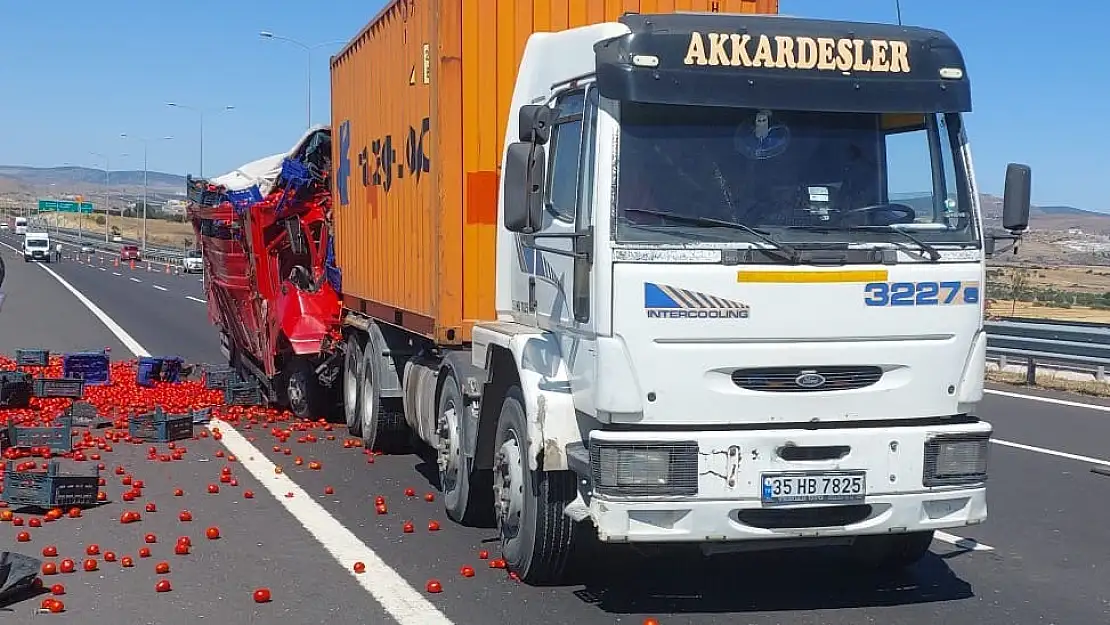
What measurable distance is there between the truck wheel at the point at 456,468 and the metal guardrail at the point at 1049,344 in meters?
10.7

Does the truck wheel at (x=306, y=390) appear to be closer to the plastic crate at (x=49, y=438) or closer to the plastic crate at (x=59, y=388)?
the plastic crate at (x=49, y=438)

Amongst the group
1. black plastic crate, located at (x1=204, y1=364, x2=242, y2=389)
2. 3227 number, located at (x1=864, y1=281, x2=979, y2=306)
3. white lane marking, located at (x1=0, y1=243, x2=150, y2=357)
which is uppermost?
3227 number, located at (x1=864, y1=281, x2=979, y2=306)

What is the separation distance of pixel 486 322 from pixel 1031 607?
11.7 ft

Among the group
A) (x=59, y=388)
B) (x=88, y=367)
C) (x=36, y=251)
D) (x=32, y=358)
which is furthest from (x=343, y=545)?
(x=36, y=251)

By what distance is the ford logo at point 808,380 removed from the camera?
6098 mm

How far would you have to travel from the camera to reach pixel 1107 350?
16875 millimetres

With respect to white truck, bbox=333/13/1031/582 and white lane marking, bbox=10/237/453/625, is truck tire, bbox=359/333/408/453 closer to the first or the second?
white lane marking, bbox=10/237/453/625

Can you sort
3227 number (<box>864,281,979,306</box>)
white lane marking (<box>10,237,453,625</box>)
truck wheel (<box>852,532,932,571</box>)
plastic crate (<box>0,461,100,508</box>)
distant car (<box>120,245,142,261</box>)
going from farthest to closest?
1. distant car (<box>120,245,142,261</box>)
2. plastic crate (<box>0,461,100,508</box>)
3. truck wheel (<box>852,532,932,571</box>)
4. white lane marking (<box>10,237,453,625</box>)
5. 3227 number (<box>864,281,979,306</box>)

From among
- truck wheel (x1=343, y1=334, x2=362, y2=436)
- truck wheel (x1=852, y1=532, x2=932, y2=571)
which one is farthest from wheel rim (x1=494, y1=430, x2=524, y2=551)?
truck wheel (x1=343, y1=334, x2=362, y2=436)

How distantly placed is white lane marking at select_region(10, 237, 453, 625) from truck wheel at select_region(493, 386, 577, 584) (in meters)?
0.60

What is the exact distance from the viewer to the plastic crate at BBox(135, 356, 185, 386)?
16.6m

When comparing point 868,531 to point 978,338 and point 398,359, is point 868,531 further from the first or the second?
point 398,359

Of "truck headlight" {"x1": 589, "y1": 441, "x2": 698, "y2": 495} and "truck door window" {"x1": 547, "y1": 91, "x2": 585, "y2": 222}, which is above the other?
"truck door window" {"x1": 547, "y1": 91, "x2": 585, "y2": 222}

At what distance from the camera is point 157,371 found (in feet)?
55.3
